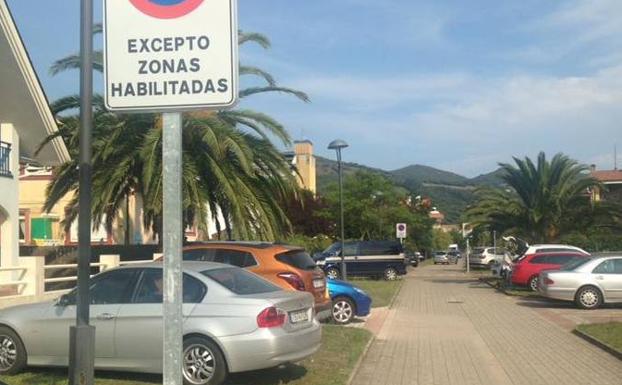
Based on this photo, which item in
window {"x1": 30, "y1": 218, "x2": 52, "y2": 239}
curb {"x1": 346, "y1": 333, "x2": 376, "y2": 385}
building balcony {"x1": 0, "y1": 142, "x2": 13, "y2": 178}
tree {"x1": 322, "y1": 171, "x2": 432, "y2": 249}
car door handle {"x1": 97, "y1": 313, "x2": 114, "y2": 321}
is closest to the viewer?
car door handle {"x1": 97, "y1": 313, "x2": 114, "y2": 321}

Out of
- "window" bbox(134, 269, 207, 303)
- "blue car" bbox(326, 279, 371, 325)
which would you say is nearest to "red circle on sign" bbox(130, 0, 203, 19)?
"window" bbox(134, 269, 207, 303)

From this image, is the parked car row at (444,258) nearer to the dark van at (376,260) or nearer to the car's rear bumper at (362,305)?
the dark van at (376,260)

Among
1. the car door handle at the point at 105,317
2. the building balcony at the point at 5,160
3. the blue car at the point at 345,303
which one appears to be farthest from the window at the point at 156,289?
the building balcony at the point at 5,160

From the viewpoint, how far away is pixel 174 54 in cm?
330

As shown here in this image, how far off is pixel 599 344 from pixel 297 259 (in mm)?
5395

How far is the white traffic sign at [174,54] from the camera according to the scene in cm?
327

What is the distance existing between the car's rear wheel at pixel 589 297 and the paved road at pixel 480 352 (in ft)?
4.28

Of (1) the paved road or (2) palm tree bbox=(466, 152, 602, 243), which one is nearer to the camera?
(1) the paved road

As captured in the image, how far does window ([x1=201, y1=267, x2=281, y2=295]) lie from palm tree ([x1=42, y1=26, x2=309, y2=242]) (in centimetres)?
847

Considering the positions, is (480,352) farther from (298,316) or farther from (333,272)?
(333,272)

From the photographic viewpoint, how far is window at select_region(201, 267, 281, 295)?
9.13 metres

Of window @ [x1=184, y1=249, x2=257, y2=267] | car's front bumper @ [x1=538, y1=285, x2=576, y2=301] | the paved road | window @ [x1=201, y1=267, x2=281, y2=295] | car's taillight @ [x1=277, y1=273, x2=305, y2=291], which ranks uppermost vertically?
window @ [x1=184, y1=249, x2=257, y2=267]

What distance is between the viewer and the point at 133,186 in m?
20.6

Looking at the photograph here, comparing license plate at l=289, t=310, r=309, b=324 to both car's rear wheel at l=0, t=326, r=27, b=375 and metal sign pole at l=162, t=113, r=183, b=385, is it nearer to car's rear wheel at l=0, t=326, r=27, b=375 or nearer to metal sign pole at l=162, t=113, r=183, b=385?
car's rear wheel at l=0, t=326, r=27, b=375
